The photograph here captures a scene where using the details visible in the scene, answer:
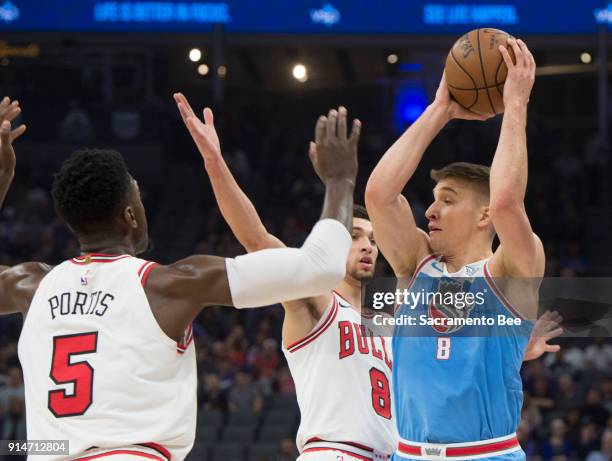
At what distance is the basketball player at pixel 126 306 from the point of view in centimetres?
333

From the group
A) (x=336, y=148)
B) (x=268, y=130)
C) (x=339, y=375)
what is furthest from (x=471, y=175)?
(x=268, y=130)

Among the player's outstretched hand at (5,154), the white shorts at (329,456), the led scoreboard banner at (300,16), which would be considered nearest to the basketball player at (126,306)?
the player's outstretched hand at (5,154)

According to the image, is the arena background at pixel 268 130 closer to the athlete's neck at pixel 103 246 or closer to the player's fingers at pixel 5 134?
the player's fingers at pixel 5 134

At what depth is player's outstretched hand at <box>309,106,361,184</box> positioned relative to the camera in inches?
135

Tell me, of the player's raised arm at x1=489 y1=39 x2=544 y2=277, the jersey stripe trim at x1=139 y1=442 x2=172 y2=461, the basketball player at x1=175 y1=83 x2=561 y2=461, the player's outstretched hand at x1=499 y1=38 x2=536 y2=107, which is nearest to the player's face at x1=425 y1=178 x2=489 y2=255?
the player's raised arm at x1=489 y1=39 x2=544 y2=277

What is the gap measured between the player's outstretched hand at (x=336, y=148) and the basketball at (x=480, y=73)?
1.24 metres

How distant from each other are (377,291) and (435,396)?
1.50 m

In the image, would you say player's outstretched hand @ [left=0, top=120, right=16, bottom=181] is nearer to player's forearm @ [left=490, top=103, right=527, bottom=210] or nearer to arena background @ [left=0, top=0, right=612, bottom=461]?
player's forearm @ [left=490, top=103, right=527, bottom=210]

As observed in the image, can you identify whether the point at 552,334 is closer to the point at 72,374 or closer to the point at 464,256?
the point at 464,256

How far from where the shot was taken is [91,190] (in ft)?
11.4

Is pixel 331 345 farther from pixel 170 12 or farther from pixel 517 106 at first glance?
pixel 170 12

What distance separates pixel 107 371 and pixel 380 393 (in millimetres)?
1974

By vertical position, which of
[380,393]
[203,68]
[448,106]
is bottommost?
[380,393]

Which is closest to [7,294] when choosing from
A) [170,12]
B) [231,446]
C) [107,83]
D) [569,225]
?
[231,446]
